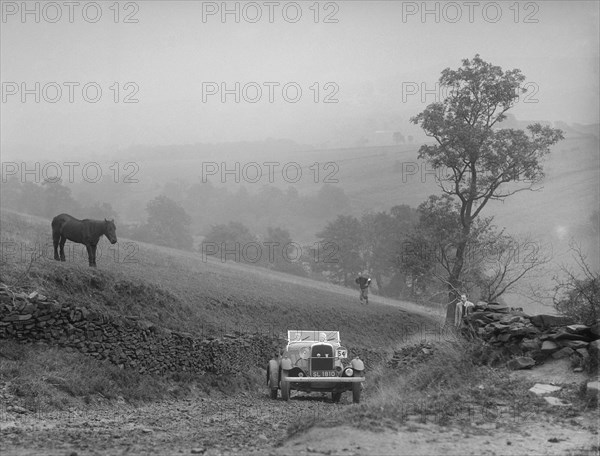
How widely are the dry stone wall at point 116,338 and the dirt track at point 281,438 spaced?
7365 millimetres

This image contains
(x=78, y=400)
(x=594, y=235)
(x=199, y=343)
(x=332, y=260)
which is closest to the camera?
(x=78, y=400)

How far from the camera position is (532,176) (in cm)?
4553

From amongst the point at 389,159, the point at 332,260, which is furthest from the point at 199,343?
the point at 389,159

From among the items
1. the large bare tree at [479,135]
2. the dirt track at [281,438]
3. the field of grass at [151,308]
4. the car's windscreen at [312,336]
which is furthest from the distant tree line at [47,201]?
the dirt track at [281,438]

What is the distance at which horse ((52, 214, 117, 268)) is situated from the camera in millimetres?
30875

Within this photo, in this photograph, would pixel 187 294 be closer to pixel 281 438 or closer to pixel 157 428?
pixel 157 428

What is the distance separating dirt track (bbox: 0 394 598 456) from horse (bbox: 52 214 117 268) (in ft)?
44.1

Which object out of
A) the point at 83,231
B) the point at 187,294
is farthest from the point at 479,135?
the point at 83,231

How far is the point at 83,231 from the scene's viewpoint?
31250 mm

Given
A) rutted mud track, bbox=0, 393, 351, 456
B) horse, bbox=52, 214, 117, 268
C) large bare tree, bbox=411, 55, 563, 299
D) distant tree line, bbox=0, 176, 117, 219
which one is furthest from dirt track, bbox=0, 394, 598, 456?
distant tree line, bbox=0, 176, 117, 219

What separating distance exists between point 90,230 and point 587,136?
4771 inches

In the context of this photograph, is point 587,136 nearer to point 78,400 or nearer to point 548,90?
point 548,90

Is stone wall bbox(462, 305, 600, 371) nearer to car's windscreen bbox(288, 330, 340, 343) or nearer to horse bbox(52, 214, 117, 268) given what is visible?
car's windscreen bbox(288, 330, 340, 343)

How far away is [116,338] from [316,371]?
8.29m
